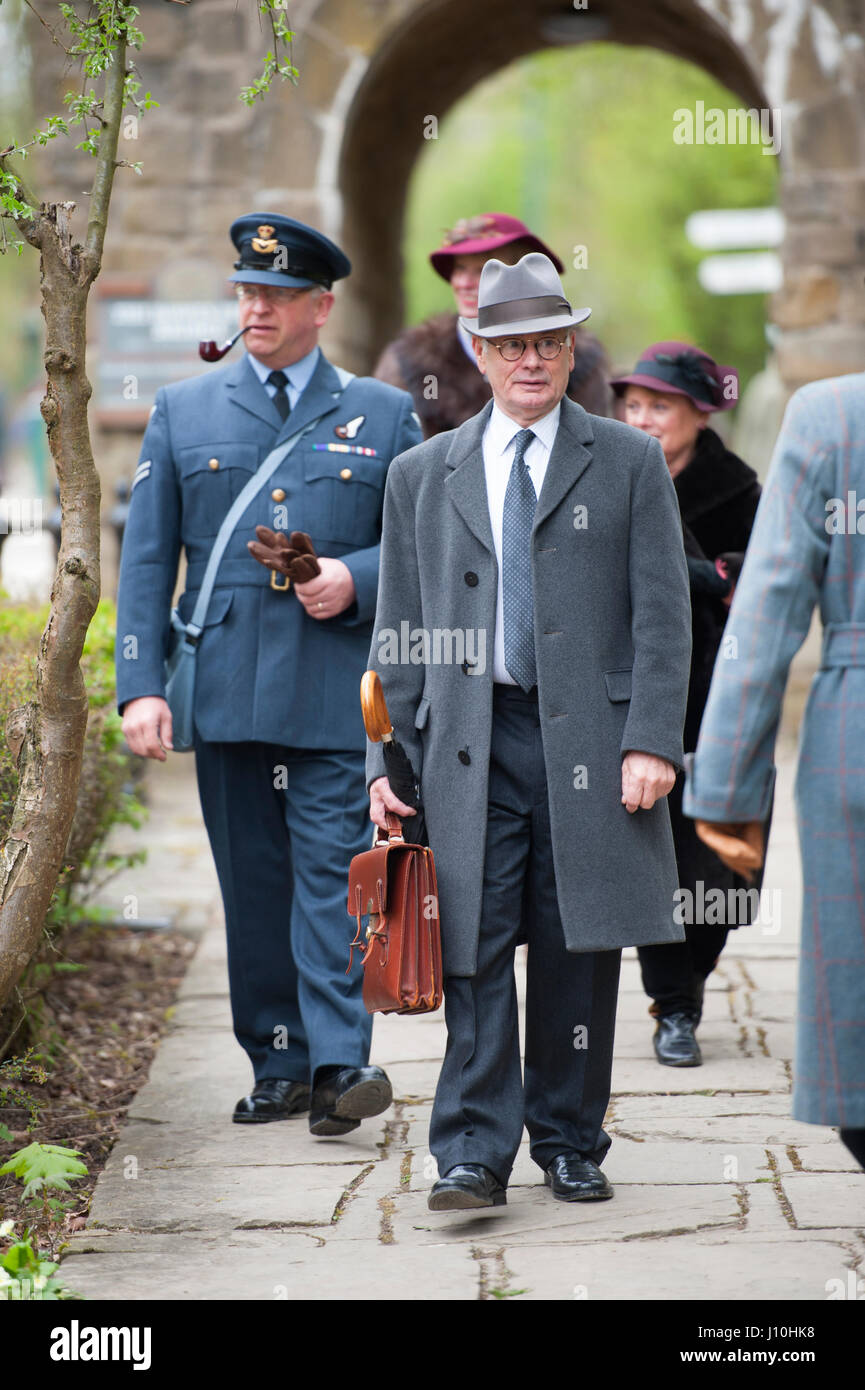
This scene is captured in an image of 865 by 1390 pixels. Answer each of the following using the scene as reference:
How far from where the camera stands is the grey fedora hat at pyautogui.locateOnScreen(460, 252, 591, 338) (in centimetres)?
400

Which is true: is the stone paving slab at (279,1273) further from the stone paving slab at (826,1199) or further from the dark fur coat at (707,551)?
the dark fur coat at (707,551)

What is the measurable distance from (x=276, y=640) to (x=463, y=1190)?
1.53m

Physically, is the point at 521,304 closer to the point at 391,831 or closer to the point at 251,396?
the point at 251,396

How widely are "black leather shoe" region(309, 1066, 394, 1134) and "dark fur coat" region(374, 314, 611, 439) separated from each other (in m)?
2.37

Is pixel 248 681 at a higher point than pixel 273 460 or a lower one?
lower

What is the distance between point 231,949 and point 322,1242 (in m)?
1.16

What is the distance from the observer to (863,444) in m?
3.02

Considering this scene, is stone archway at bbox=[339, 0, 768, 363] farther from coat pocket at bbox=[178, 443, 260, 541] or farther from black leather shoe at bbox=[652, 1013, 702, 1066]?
black leather shoe at bbox=[652, 1013, 702, 1066]

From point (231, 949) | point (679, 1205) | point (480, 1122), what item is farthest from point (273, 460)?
point (679, 1205)

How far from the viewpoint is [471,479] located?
4.09 metres

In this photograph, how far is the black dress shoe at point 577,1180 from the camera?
13.3 ft

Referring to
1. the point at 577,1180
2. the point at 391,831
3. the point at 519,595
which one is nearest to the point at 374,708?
the point at 391,831

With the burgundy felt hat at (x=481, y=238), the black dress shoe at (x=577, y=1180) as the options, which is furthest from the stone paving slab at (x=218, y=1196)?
the burgundy felt hat at (x=481, y=238)
